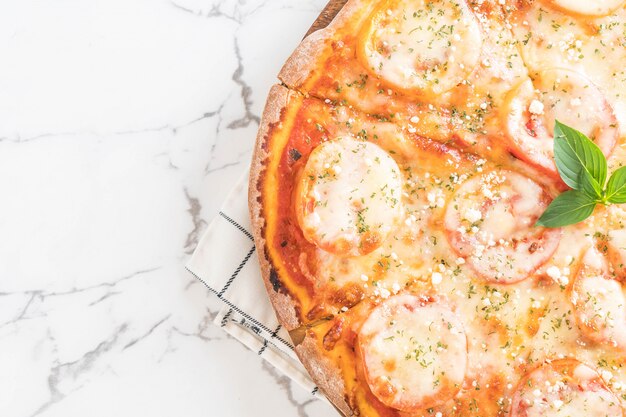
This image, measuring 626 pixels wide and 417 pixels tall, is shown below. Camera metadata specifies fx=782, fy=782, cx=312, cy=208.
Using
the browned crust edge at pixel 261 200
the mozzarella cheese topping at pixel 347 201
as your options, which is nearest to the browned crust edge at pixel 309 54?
the browned crust edge at pixel 261 200

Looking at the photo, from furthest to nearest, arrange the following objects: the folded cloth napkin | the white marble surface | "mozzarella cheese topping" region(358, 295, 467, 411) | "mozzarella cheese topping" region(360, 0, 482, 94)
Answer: the white marble surface, the folded cloth napkin, "mozzarella cheese topping" region(360, 0, 482, 94), "mozzarella cheese topping" region(358, 295, 467, 411)

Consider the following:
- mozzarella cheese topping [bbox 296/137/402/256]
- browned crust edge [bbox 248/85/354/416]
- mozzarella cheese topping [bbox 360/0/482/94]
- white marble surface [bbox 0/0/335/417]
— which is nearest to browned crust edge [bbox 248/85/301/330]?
browned crust edge [bbox 248/85/354/416]

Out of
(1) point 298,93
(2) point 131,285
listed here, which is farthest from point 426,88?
(2) point 131,285

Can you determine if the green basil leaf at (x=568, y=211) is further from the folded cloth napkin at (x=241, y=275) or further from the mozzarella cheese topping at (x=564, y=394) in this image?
the folded cloth napkin at (x=241, y=275)

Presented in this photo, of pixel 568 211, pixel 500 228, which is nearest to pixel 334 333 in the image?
pixel 500 228

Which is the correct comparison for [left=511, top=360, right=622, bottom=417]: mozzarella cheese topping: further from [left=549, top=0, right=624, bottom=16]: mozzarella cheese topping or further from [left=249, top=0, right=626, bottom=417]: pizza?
[left=549, top=0, right=624, bottom=16]: mozzarella cheese topping

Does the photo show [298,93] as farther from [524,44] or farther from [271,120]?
[524,44]
